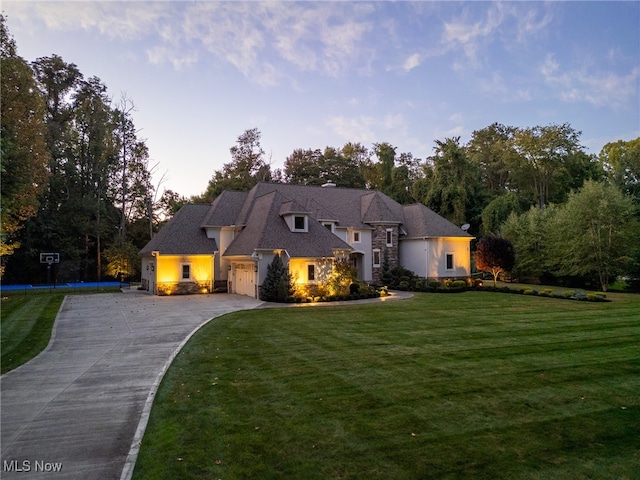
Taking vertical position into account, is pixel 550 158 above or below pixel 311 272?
above

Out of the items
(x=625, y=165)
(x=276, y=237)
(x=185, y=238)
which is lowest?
(x=276, y=237)

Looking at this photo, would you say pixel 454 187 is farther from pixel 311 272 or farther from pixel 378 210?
pixel 311 272

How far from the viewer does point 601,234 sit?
24.0 meters

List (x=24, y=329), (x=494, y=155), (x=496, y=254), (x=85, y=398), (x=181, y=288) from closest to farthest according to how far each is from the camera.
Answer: (x=85, y=398), (x=24, y=329), (x=181, y=288), (x=496, y=254), (x=494, y=155)

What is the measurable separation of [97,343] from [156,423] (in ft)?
21.6

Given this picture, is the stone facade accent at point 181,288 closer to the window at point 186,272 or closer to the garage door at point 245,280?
the window at point 186,272

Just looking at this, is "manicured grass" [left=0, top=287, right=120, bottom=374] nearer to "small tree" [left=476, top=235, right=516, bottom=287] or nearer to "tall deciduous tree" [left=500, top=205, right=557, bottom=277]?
"small tree" [left=476, top=235, right=516, bottom=287]

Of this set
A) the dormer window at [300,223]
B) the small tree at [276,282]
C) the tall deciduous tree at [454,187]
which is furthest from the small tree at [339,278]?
the tall deciduous tree at [454,187]

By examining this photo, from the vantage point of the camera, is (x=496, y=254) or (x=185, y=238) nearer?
(x=185, y=238)

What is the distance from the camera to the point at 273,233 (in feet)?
69.9

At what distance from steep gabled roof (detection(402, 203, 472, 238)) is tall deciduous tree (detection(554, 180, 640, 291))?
22.0ft

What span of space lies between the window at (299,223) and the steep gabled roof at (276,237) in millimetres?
378
